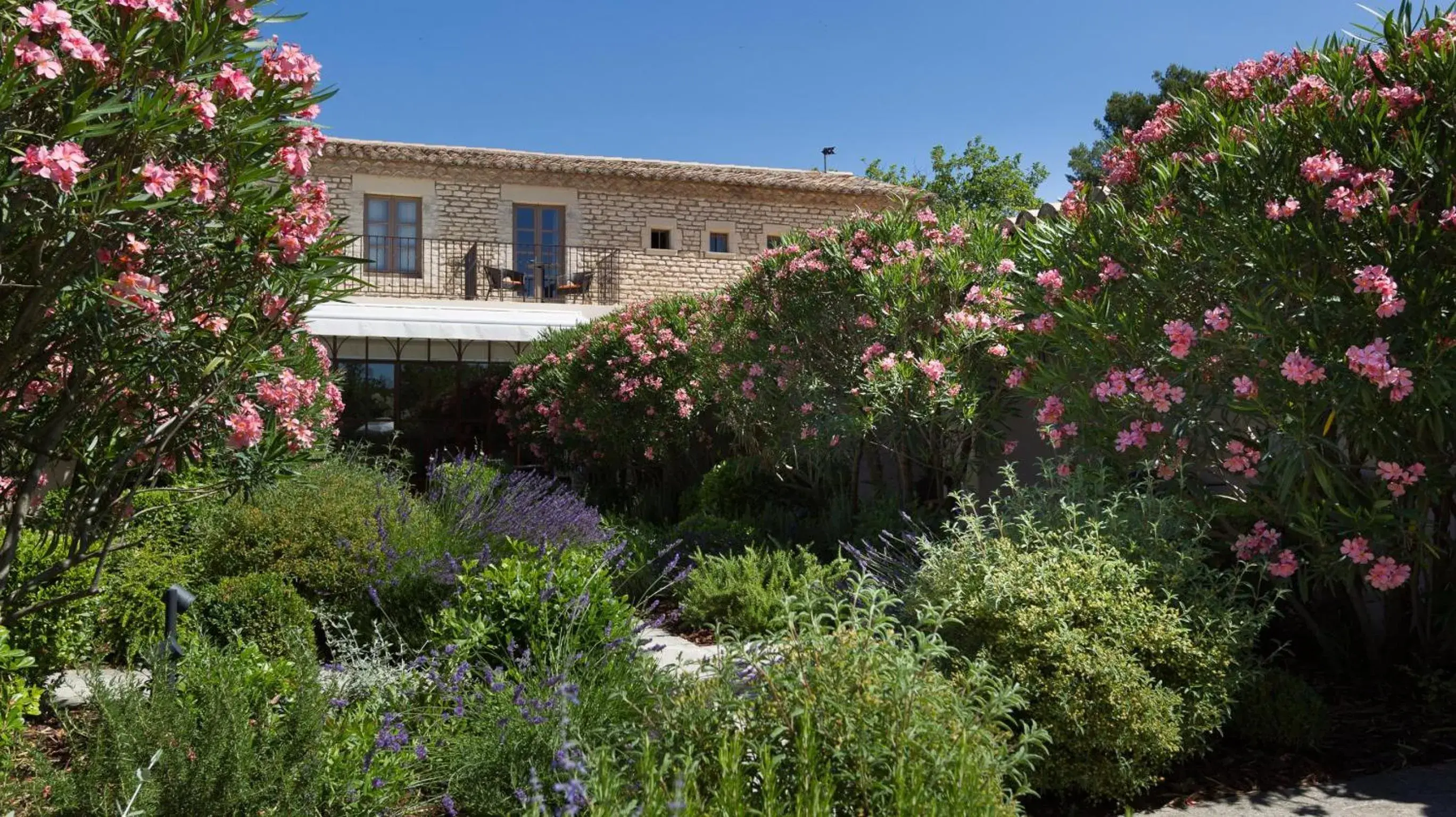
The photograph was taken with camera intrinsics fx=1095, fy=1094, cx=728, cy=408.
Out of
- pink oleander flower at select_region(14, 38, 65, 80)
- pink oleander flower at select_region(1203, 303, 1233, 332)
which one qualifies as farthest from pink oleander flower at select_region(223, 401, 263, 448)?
pink oleander flower at select_region(1203, 303, 1233, 332)

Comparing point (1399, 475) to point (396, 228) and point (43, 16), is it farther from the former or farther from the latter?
point (396, 228)

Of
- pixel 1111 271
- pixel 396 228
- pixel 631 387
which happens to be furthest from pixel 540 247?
pixel 1111 271

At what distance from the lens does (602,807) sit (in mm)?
2668

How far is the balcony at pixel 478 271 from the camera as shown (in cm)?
2117

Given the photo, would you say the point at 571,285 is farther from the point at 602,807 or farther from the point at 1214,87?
the point at 602,807

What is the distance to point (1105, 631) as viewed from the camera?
4.23 meters

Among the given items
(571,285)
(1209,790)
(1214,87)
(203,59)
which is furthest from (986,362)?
(571,285)

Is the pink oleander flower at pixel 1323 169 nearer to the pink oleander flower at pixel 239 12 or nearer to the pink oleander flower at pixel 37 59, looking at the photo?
the pink oleander flower at pixel 239 12

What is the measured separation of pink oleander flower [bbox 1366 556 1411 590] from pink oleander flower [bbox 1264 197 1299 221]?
1.54 m

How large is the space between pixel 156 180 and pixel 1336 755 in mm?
4961

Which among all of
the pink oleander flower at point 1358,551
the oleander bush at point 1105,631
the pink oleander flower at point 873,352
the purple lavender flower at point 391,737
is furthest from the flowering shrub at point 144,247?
the pink oleander flower at point 873,352

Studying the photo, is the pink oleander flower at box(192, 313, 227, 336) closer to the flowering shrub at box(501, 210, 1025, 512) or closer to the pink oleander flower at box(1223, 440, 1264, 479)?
the flowering shrub at box(501, 210, 1025, 512)

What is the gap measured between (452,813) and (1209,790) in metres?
2.88

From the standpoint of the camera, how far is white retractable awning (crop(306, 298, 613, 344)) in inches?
672
